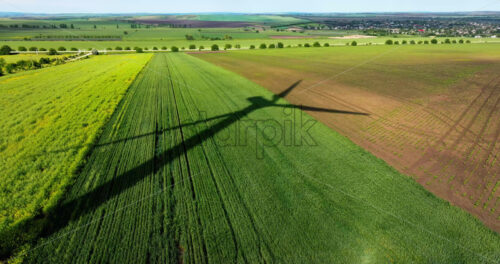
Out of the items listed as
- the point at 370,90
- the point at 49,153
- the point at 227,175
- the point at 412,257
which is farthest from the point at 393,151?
the point at 49,153

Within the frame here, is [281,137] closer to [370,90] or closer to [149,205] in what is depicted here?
[149,205]

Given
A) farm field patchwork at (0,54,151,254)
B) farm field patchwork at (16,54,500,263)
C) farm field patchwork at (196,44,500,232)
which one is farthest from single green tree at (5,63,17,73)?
farm field patchwork at (196,44,500,232)

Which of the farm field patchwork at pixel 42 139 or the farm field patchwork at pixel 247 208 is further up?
the farm field patchwork at pixel 42 139

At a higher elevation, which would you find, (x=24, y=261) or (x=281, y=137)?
(x=281, y=137)

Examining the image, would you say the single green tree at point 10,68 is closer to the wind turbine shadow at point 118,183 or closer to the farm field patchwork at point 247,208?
the farm field patchwork at point 247,208

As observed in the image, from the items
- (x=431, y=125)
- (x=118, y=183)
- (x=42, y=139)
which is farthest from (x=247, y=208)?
(x=431, y=125)

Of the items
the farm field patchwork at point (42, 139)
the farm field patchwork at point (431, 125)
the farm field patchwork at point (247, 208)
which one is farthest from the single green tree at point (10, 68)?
the farm field patchwork at point (431, 125)
